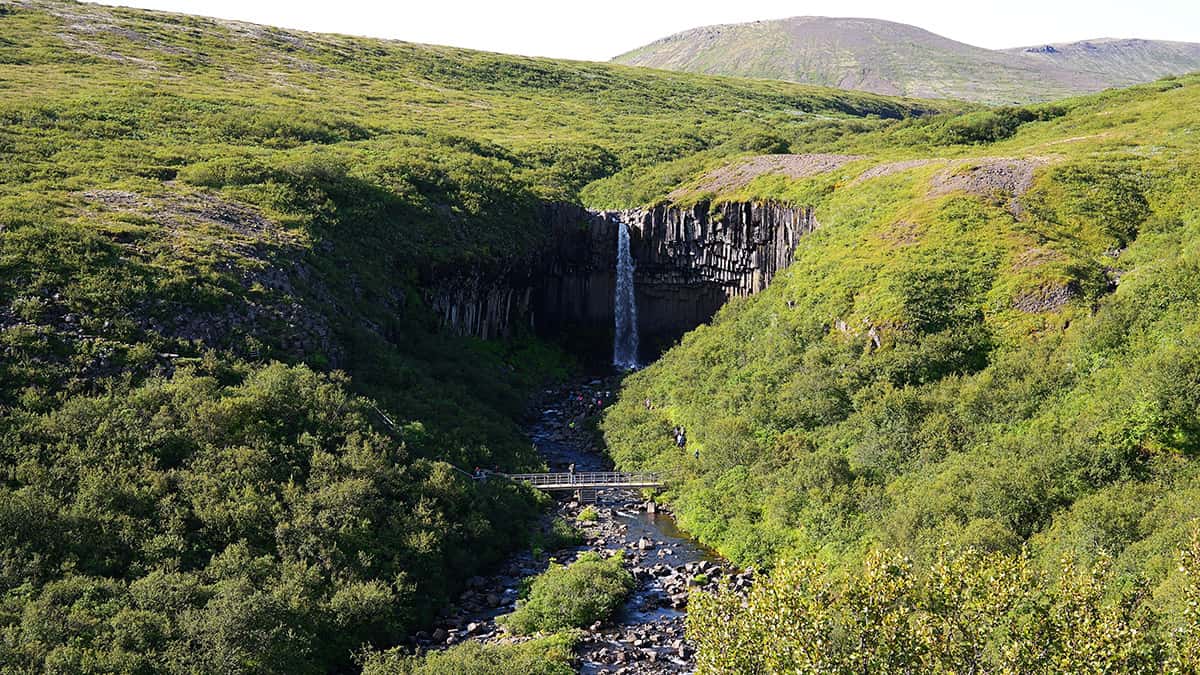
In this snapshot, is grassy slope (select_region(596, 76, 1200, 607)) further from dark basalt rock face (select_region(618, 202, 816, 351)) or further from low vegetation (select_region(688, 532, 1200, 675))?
low vegetation (select_region(688, 532, 1200, 675))

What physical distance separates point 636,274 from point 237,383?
38433 millimetres

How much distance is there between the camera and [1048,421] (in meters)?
36.3

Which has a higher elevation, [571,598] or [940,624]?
[940,624]

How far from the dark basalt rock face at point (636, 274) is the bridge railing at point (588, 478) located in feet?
70.0

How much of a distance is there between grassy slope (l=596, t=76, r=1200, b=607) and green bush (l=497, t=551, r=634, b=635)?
629cm

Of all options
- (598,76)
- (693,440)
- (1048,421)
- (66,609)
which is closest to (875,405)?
(1048,421)

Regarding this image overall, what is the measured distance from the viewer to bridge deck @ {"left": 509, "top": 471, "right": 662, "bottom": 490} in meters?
48.0

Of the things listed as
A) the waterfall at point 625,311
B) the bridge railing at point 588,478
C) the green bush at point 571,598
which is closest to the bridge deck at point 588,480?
the bridge railing at point 588,478

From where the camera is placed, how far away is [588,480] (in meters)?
48.7

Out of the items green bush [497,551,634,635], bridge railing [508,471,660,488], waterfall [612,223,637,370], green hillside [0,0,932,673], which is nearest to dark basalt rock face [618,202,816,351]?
waterfall [612,223,637,370]

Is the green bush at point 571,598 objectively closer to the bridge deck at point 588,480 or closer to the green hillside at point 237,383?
the green hillside at point 237,383

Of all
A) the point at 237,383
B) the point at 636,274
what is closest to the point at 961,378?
the point at 237,383

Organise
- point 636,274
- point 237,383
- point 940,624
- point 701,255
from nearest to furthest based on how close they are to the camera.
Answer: point 940,624 → point 237,383 → point 701,255 → point 636,274

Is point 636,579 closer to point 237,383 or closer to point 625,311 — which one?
point 237,383
